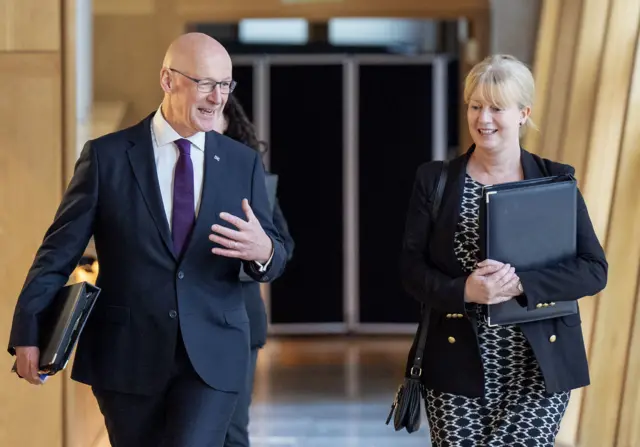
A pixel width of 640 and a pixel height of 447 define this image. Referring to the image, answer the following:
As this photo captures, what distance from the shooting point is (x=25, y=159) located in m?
4.99

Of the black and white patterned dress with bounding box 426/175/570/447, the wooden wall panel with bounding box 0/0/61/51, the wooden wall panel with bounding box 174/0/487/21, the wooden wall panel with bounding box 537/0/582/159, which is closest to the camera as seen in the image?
the black and white patterned dress with bounding box 426/175/570/447

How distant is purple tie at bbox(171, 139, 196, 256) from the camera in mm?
3242

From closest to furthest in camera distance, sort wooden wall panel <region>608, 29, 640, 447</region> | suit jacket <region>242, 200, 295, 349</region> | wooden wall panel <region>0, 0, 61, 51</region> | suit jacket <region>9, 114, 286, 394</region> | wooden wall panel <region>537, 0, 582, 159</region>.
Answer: suit jacket <region>9, 114, 286, 394</region>
suit jacket <region>242, 200, 295, 349</region>
wooden wall panel <region>0, 0, 61, 51</region>
wooden wall panel <region>608, 29, 640, 447</region>
wooden wall panel <region>537, 0, 582, 159</region>

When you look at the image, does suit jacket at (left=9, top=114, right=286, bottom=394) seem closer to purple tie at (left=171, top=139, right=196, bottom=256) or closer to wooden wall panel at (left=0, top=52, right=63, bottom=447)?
purple tie at (left=171, top=139, right=196, bottom=256)

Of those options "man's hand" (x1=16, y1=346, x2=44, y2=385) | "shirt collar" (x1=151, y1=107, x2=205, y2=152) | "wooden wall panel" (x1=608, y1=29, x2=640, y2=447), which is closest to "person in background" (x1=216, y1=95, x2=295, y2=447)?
"shirt collar" (x1=151, y1=107, x2=205, y2=152)

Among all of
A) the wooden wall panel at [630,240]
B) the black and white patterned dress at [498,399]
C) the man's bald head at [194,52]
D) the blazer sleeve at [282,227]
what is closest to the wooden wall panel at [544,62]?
the wooden wall panel at [630,240]

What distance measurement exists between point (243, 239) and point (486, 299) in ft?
2.33

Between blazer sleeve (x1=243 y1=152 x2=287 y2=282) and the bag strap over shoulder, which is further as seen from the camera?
the bag strap over shoulder

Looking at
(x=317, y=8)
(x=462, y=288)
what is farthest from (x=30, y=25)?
(x=317, y=8)

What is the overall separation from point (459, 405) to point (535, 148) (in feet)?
11.6

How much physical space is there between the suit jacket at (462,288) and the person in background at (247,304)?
1232 mm

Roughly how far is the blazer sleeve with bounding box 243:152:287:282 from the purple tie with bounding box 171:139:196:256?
19 centimetres

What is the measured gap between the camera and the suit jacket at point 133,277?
3.19 meters

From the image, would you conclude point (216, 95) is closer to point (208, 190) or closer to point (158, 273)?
point (208, 190)
